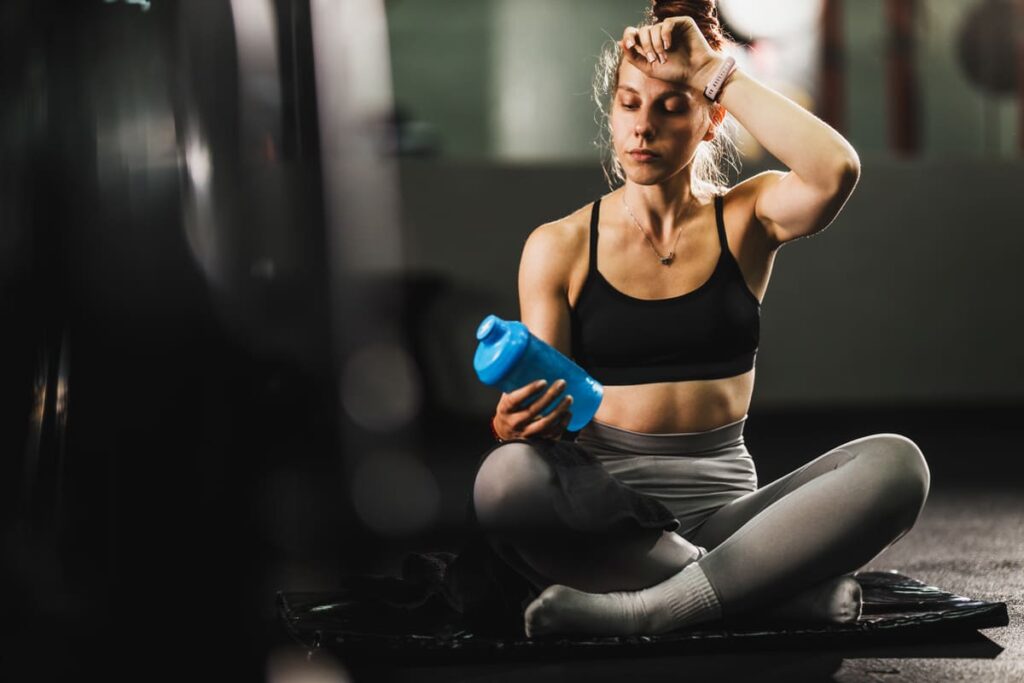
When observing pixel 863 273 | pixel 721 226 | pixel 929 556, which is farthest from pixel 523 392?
pixel 863 273

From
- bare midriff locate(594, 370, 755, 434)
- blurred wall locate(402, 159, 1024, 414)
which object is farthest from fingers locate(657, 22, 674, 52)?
blurred wall locate(402, 159, 1024, 414)

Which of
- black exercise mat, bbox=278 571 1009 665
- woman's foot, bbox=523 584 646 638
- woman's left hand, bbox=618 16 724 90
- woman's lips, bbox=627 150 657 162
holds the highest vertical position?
woman's left hand, bbox=618 16 724 90

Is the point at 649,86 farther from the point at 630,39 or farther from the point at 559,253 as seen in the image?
the point at 559,253

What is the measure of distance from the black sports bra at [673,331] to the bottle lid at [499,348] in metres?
0.17

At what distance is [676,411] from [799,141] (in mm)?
277

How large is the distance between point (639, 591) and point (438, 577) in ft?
0.82

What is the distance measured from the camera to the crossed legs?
104cm

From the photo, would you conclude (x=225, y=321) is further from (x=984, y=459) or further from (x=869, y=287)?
(x=869, y=287)

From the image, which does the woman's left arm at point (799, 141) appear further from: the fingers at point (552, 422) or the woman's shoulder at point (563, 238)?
the fingers at point (552, 422)

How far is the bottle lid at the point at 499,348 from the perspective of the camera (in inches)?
39.1

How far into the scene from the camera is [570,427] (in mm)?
1081

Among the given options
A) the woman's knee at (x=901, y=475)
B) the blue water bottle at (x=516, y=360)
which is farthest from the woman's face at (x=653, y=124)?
the woman's knee at (x=901, y=475)

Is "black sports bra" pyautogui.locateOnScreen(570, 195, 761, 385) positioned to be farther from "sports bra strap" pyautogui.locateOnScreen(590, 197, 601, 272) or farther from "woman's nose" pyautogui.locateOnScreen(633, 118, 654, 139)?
"woman's nose" pyautogui.locateOnScreen(633, 118, 654, 139)

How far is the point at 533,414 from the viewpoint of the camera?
103 centimetres
